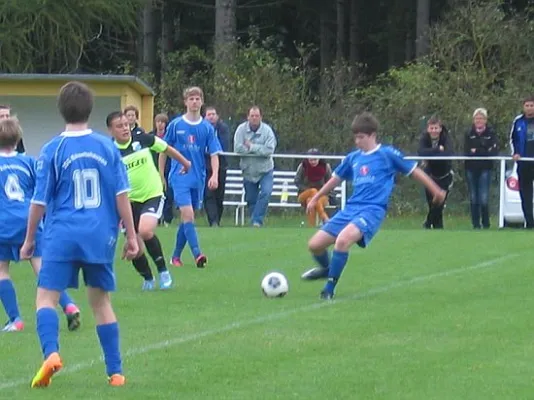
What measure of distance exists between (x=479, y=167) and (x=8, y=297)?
1274 cm

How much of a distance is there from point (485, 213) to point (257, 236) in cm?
405

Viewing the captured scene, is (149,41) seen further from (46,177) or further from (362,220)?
(46,177)

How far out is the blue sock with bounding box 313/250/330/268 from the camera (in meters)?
12.9

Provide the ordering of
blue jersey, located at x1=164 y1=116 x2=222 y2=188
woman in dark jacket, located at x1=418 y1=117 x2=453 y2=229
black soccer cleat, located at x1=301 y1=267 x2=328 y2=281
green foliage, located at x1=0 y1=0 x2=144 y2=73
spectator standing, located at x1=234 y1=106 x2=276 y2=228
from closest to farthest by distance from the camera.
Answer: black soccer cleat, located at x1=301 y1=267 x2=328 y2=281
blue jersey, located at x1=164 y1=116 x2=222 y2=188
woman in dark jacket, located at x1=418 y1=117 x2=453 y2=229
spectator standing, located at x1=234 y1=106 x2=276 y2=228
green foliage, located at x1=0 y1=0 x2=144 y2=73

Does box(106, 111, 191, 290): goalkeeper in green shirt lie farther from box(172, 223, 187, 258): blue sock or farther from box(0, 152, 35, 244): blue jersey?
box(0, 152, 35, 244): blue jersey

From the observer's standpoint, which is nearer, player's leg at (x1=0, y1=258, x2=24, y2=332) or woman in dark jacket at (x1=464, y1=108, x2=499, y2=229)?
player's leg at (x1=0, y1=258, x2=24, y2=332)

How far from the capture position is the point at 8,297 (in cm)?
1027

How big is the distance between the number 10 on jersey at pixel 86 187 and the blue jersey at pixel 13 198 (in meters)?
2.47

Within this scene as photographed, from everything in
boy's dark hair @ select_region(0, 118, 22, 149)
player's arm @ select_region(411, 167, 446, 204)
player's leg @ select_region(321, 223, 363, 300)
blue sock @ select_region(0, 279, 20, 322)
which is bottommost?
blue sock @ select_region(0, 279, 20, 322)

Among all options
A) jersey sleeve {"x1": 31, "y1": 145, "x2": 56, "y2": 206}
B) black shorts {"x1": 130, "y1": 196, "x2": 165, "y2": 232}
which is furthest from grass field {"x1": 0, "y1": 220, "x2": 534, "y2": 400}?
jersey sleeve {"x1": 31, "y1": 145, "x2": 56, "y2": 206}

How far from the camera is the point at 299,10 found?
50.0 metres

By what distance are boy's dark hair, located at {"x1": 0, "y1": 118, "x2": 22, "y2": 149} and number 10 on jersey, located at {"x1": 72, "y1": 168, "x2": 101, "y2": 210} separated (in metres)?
2.35

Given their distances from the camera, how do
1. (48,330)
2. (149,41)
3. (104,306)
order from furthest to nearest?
(149,41) < (104,306) < (48,330)

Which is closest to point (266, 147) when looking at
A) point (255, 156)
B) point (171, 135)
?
point (255, 156)
